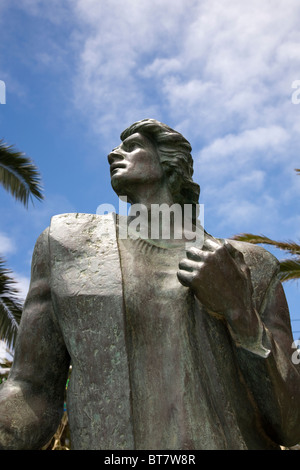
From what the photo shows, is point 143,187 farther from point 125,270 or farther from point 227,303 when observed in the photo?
point 227,303

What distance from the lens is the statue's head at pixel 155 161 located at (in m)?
3.64

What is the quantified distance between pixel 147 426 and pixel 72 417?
0.38 metres

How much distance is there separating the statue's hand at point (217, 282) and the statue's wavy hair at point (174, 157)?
74 centimetres

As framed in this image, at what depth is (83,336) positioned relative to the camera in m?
3.01

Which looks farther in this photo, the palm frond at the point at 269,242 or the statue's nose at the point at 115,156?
the palm frond at the point at 269,242

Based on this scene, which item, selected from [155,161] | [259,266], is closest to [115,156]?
[155,161]

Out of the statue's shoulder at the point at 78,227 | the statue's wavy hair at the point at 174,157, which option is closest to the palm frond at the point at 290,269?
the statue's wavy hair at the point at 174,157

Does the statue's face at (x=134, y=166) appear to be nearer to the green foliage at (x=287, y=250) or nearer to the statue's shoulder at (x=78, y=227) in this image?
the statue's shoulder at (x=78, y=227)

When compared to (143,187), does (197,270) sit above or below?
below

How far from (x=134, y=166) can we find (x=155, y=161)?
0.51 ft

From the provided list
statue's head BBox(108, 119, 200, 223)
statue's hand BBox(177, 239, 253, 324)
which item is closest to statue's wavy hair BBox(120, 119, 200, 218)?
statue's head BBox(108, 119, 200, 223)

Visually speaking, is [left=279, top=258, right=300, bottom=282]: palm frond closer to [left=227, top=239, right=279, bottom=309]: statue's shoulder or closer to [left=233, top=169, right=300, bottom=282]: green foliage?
[left=233, top=169, right=300, bottom=282]: green foliage
